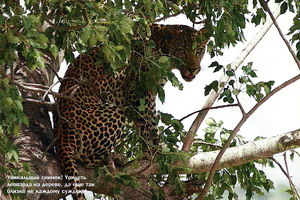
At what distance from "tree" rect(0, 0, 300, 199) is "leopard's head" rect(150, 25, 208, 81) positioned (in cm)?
76

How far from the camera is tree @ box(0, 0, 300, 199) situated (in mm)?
5086

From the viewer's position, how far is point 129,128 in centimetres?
746

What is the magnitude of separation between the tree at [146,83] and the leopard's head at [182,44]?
0.76 meters

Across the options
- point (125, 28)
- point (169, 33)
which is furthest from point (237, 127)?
point (169, 33)

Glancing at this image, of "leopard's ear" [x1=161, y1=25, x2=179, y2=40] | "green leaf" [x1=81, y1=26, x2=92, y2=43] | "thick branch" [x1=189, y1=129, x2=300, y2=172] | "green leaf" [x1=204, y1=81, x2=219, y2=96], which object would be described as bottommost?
"thick branch" [x1=189, y1=129, x2=300, y2=172]

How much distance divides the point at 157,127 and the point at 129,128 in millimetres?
365

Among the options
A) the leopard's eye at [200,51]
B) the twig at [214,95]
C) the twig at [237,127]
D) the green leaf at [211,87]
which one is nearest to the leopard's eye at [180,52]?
the leopard's eye at [200,51]

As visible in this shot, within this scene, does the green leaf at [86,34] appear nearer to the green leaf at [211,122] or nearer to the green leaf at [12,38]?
the green leaf at [12,38]

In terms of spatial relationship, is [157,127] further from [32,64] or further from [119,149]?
[32,64]

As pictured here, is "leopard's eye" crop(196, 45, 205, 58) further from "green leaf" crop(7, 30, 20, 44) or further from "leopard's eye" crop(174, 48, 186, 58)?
"green leaf" crop(7, 30, 20, 44)

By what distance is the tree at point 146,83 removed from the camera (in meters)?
5.09

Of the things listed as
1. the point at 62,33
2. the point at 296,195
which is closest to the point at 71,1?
the point at 62,33

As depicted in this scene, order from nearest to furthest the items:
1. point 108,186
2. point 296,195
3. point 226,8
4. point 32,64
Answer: point 32,64 → point 226,8 → point 108,186 → point 296,195

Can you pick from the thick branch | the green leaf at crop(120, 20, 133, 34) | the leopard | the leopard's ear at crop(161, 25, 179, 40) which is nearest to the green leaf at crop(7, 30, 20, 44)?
the green leaf at crop(120, 20, 133, 34)
